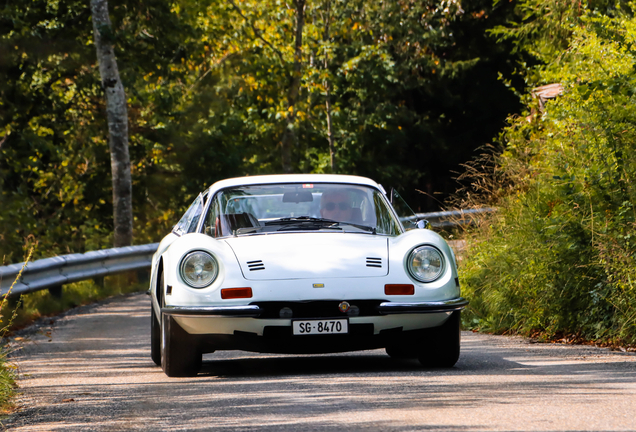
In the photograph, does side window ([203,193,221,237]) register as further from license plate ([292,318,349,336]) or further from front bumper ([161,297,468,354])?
license plate ([292,318,349,336])

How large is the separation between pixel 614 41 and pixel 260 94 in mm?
28591

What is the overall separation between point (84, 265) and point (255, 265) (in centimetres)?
910

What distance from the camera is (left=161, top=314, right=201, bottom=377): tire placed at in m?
6.95

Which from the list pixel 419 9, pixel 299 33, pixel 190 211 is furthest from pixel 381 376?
pixel 419 9

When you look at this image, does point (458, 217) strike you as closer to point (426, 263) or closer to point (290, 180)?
point (290, 180)

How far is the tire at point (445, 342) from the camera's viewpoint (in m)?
7.12

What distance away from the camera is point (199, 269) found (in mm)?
6918

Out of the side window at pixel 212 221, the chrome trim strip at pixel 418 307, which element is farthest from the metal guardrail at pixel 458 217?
the chrome trim strip at pixel 418 307

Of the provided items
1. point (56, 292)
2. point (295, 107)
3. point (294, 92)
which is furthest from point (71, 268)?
point (294, 92)

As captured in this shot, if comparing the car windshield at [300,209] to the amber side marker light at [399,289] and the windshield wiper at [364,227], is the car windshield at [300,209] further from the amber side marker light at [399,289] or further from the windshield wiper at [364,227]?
the amber side marker light at [399,289]

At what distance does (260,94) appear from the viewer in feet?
125

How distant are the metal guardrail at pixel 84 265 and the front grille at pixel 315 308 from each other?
55.5 inches

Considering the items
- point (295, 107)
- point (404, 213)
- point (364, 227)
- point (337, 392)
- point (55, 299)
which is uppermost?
point (295, 107)

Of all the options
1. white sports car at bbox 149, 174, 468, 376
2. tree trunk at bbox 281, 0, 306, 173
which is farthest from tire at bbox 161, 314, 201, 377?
tree trunk at bbox 281, 0, 306, 173
